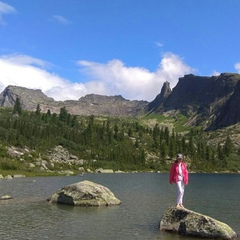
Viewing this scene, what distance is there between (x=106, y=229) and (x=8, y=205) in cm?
2028

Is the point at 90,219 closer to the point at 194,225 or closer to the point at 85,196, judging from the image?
the point at 85,196

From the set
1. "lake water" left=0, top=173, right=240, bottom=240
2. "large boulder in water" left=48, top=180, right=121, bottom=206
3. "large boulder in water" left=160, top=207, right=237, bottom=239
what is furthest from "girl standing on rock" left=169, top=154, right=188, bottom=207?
"large boulder in water" left=48, top=180, right=121, bottom=206

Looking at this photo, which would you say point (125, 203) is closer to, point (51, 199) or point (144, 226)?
point (51, 199)

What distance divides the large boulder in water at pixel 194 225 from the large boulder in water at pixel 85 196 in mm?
16252

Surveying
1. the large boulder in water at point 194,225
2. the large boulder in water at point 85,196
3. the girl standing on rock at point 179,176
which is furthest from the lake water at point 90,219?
the girl standing on rock at point 179,176

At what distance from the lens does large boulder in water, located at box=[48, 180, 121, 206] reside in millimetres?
49312

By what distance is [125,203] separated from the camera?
2112 inches

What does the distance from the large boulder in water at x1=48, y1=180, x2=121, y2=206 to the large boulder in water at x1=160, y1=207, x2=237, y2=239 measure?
16252 mm

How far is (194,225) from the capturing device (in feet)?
106

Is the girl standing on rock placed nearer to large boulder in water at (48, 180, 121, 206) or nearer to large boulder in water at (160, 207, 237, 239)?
large boulder in water at (160, 207, 237, 239)

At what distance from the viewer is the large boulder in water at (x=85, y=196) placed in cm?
4931

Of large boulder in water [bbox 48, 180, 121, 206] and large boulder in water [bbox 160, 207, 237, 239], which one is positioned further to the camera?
large boulder in water [bbox 48, 180, 121, 206]

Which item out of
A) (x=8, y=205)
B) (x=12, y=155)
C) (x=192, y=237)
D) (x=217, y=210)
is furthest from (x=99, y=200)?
(x=12, y=155)

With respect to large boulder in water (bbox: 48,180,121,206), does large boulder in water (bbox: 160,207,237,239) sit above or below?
above
